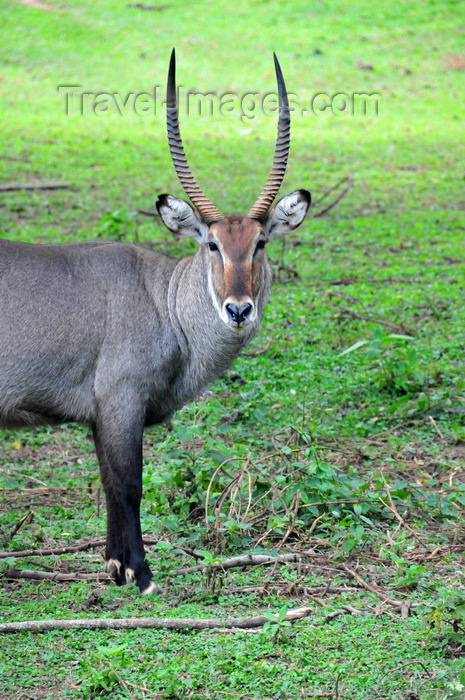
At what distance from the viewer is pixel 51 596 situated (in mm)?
4227

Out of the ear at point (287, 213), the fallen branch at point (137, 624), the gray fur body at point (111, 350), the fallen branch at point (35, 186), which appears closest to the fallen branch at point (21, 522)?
the gray fur body at point (111, 350)

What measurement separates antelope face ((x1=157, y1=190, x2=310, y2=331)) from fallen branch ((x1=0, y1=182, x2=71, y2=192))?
24.1 ft

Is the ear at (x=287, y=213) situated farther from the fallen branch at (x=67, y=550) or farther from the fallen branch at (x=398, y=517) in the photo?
the fallen branch at (x=67, y=550)

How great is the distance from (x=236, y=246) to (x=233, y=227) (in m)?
0.14

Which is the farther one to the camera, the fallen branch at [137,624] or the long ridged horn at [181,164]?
the long ridged horn at [181,164]

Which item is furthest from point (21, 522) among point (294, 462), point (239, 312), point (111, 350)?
point (239, 312)

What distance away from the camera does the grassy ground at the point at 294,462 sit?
3557 millimetres

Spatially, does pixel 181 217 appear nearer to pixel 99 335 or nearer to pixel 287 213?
pixel 287 213

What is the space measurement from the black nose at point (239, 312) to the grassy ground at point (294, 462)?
73 centimetres

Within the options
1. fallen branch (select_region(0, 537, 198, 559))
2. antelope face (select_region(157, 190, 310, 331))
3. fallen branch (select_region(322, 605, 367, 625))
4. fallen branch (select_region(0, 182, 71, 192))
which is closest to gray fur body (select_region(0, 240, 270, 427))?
antelope face (select_region(157, 190, 310, 331))

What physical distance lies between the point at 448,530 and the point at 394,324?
297 cm

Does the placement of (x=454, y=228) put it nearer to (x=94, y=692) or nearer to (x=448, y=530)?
(x=448, y=530)

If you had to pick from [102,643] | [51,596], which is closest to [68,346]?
[51,596]

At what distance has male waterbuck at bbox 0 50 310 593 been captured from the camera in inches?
175
